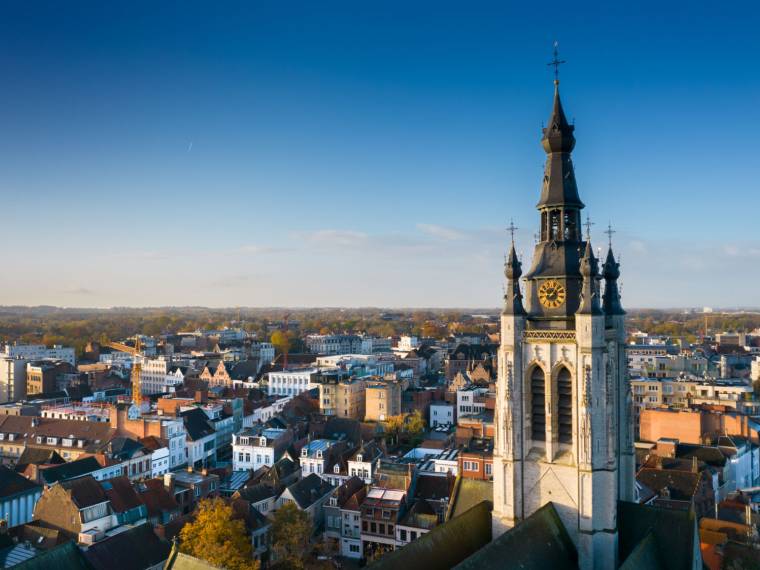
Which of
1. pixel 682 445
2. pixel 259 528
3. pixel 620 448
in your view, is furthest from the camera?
pixel 682 445

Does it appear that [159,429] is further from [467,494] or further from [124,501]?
[467,494]

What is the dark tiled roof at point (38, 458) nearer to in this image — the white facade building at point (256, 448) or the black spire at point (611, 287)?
the white facade building at point (256, 448)

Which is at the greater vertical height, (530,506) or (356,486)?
(530,506)

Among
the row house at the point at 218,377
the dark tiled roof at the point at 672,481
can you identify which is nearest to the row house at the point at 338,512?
the dark tiled roof at the point at 672,481

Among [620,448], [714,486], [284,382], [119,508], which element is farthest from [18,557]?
[284,382]

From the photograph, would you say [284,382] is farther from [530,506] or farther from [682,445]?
[530,506]

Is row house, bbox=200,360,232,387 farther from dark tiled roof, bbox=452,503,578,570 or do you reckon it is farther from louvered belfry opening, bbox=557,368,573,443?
dark tiled roof, bbox=452,503,578,570

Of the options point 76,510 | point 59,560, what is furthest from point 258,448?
point 59,560
